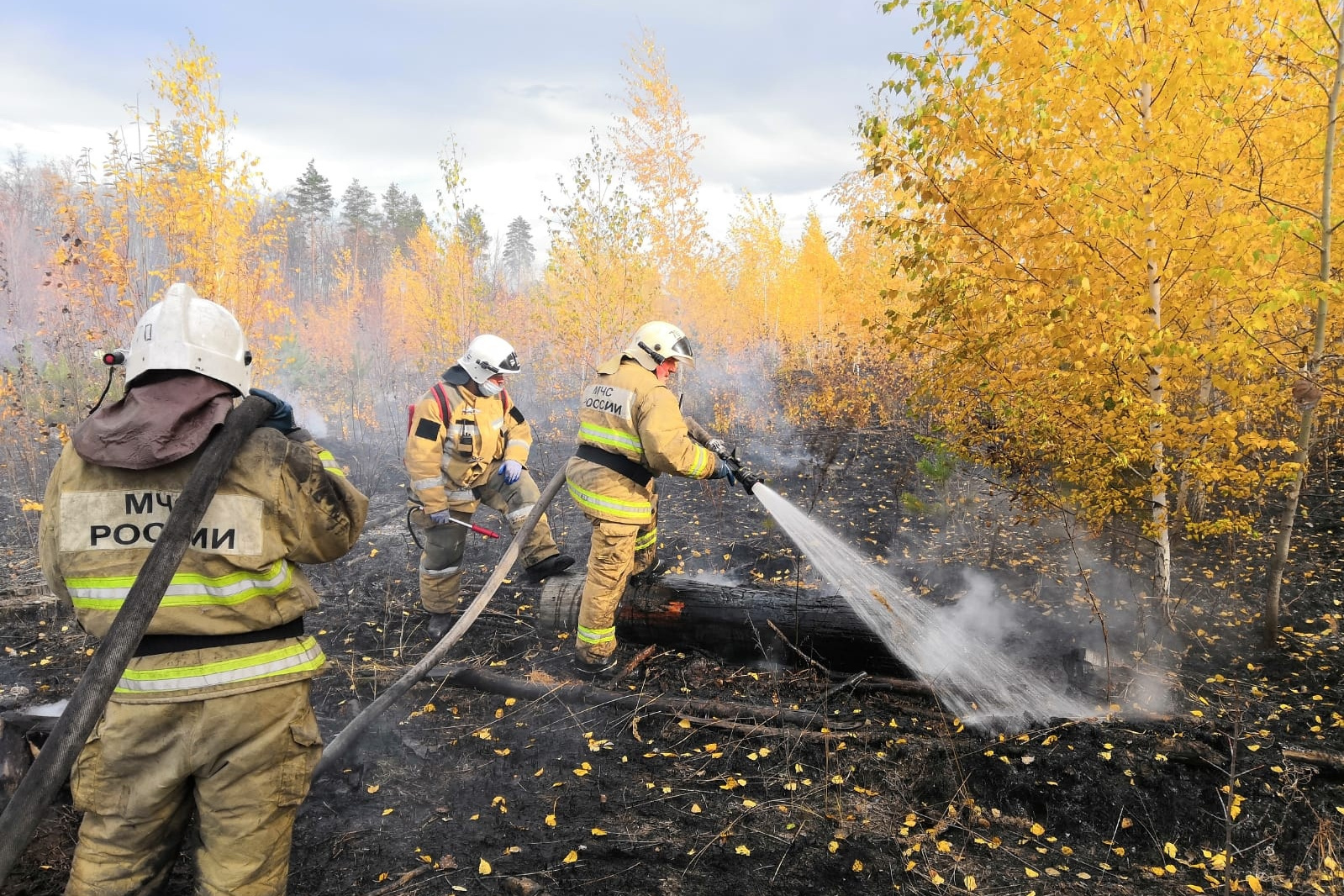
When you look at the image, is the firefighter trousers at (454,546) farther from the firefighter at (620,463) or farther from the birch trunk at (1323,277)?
the birch trunk at (1323,277)

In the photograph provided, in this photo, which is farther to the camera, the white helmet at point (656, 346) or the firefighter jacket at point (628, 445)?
the white helmet at point (656, 346)

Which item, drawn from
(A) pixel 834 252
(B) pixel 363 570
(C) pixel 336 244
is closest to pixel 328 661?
(B) pixel 363 570

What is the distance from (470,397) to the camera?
5715mm

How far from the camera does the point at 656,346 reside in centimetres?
477

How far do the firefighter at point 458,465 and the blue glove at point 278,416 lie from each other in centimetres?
318

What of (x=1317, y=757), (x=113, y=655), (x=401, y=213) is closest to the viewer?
(x=113, y=655)

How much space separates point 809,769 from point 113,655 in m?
3.20

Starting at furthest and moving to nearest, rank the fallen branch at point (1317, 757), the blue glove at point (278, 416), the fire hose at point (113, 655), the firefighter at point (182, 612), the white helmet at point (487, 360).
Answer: the white helmet at point (487, 360) → the fallen branch at point (1317, 757) → the blue glove at point (278, 416) → the firefighter at point (182, 612) → the fire hose at point (113, 655)

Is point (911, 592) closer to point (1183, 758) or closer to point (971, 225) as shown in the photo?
point (1183, 758)

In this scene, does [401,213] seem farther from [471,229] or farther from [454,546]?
[454,546]

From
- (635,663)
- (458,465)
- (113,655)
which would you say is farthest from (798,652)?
(113,655)

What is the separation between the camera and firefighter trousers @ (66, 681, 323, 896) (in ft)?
6.55

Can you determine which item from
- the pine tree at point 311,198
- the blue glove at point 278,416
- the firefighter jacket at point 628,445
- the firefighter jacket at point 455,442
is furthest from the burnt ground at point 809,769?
the pine tree at point 311,198

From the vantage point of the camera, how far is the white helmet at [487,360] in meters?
5.62
